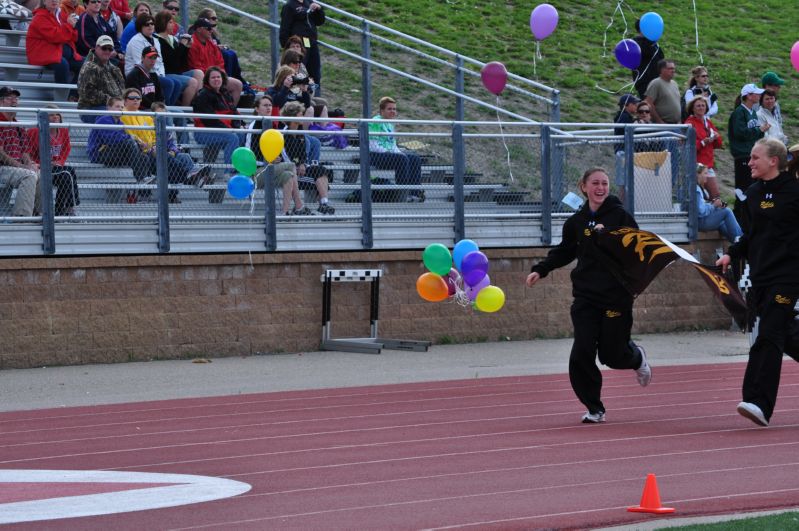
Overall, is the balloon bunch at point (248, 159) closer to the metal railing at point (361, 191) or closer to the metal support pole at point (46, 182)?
the metal railing at point (361, 191)

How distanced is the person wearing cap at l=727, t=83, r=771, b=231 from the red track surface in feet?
20.5

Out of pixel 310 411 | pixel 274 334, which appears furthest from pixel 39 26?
pixel 310 411

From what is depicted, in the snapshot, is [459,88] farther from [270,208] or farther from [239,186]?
[239,186]

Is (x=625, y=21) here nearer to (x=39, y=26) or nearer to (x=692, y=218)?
(x=692, y=218)

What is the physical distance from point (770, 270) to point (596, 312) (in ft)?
4.44

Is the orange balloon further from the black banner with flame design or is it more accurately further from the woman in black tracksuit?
the black banner with flame design

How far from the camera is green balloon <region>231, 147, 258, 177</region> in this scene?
14922 millimetres

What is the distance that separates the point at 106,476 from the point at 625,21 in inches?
1016

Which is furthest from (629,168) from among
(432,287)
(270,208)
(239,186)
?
(239,186)

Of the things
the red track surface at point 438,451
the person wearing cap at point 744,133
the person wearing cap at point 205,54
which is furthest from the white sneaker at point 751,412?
the person wearing cap at point 205,54

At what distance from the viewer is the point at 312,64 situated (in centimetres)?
2030

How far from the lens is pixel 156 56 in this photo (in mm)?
17203

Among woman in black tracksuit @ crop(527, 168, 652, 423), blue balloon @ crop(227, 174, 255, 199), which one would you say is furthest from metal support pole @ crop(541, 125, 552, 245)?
woman in black tracksuit @ crop(527, 168, 652, 423)

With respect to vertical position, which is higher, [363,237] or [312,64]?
[312,64]
